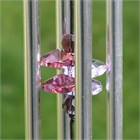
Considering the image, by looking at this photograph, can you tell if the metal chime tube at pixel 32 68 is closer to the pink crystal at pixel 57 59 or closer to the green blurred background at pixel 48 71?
the pink crystal at pixel 57 59

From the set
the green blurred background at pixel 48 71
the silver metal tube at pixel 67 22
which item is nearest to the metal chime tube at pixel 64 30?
the silver metal tube at pixel 67 22

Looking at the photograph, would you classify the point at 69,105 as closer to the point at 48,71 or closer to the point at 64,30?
the point at 64,30

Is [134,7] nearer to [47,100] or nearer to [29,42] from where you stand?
[47,100]

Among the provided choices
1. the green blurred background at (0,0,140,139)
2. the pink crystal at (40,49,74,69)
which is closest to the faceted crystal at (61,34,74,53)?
the pink crystal at (40,49,74,69)

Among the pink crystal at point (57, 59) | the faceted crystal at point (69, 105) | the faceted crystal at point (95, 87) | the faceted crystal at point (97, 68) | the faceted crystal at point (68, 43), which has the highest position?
the faceted crystal at point (68, 43)

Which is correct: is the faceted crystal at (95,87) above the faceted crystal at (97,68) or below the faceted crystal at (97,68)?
below
